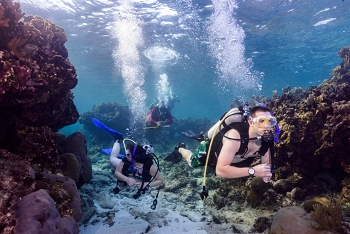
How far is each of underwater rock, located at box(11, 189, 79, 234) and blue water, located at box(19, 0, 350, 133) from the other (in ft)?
54.4

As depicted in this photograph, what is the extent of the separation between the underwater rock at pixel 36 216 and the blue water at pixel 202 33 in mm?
16571

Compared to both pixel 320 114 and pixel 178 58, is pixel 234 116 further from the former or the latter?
pixel 178 58

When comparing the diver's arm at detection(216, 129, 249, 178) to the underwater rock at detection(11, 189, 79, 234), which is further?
the diver's arm at detection(216, 129, 249, 178)

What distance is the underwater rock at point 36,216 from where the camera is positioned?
9.35 feet

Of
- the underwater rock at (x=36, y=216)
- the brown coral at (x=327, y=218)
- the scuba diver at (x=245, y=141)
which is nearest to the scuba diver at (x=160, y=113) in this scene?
the scuba diver at (x=245, y=141)

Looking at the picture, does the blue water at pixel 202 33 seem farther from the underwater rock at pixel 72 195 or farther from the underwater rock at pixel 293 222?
the underwater rock at pixel 293 222

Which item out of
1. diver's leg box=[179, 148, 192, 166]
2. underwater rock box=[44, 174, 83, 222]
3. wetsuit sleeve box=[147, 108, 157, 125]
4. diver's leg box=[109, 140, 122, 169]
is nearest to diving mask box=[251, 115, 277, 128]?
diver's leg box=[179, 148, 192, 166]

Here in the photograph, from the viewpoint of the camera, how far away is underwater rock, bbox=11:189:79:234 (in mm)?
2850

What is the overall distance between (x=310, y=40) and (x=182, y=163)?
22.1m

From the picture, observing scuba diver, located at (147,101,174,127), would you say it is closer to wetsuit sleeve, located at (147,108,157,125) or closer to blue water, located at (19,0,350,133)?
wetsuit sleeve, located at (147,108,157,125)

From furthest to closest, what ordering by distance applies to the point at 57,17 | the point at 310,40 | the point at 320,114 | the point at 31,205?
the point at 310,40 → the point at 57,17 → the point at 320,114 → the point at 31,205

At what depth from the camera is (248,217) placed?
595cm

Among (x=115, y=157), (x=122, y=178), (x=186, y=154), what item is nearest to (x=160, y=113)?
(x=115, y=157)

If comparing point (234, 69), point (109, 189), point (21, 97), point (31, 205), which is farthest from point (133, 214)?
point (234, 69)
